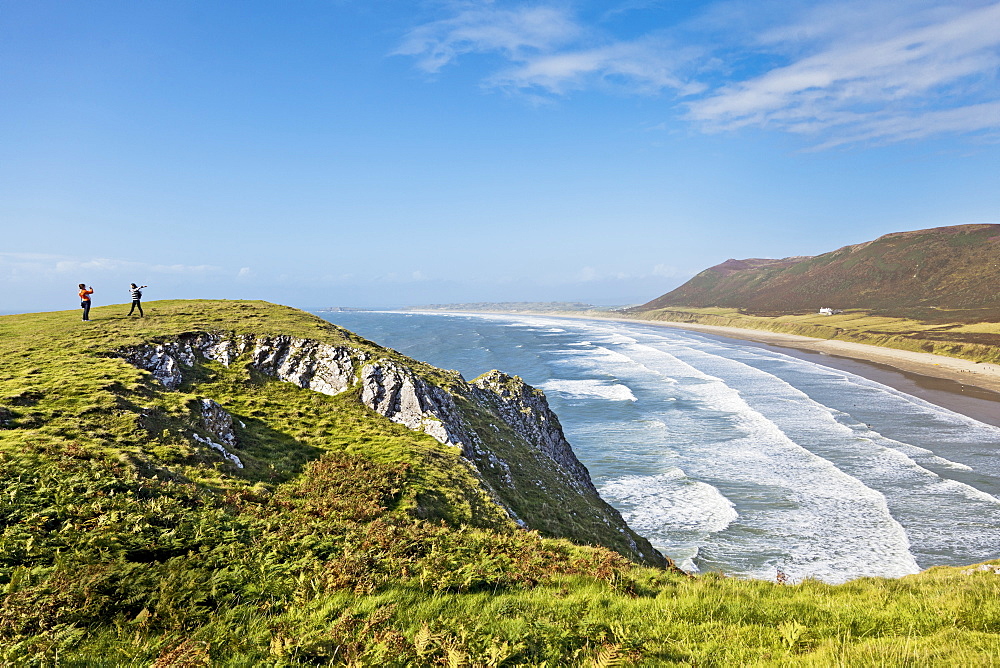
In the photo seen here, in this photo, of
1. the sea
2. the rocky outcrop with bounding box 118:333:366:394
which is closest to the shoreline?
the sea

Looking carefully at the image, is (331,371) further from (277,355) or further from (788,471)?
(788,471)

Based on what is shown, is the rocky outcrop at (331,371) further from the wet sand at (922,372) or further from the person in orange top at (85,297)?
the wet sand at (922,372)

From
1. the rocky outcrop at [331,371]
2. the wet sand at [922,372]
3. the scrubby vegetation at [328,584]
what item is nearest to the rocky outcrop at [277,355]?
the rocky outcrop at [331,371]

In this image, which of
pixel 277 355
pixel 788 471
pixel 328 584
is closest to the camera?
pixel 328 584

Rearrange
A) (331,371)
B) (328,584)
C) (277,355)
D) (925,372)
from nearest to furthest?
(328,584), (331,371), (277,355), (925,372)

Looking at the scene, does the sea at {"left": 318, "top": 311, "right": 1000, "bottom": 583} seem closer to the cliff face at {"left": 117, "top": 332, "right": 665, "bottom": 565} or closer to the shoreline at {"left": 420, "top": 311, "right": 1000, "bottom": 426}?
the shoreline at {"left": 420, "top": 311, "right": 1000, "bottom": 426}

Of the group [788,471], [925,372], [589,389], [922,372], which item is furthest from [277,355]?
[925,372]

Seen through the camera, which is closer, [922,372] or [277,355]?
[277,355]
